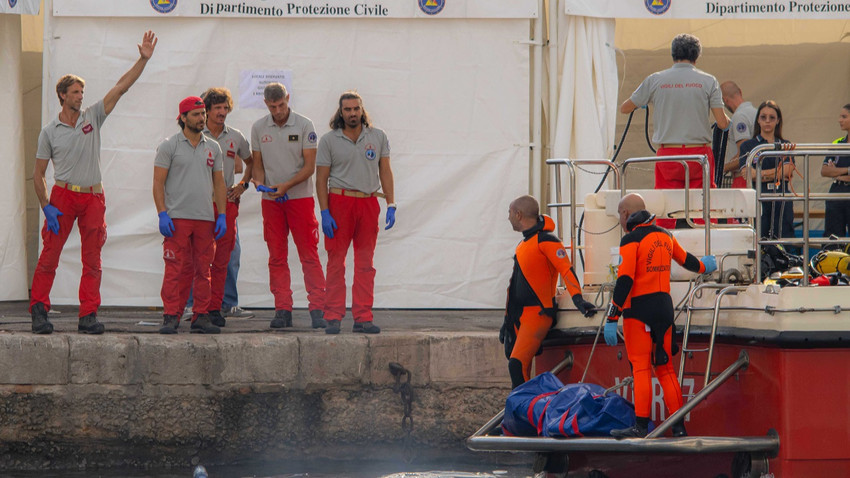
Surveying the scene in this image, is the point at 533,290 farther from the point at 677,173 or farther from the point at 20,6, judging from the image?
the point at 20,6

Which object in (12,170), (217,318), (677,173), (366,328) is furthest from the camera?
(12,170)

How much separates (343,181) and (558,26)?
2644 millimetres

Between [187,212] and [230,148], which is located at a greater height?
[230,148]

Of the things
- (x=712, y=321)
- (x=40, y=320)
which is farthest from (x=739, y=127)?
(x=40, y=320)

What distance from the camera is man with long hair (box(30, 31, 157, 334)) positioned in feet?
26.1

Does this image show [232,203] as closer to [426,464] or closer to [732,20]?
[426,464]

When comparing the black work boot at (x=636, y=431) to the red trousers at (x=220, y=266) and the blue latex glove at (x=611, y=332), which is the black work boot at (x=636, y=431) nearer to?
the blue latex glove at (x=611, y=332)

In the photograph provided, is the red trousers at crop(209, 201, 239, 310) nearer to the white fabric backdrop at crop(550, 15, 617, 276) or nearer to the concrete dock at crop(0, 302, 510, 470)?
the concrete dock at crop(0, 302, 510, 470)

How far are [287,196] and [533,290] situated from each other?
2.56 m

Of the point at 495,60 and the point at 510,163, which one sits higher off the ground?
the point at 495,60

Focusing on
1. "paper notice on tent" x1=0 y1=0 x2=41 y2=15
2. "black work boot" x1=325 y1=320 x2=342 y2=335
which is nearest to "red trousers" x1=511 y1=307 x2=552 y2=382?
"black work boot" x1=325 y1=320 x2=342 y2=335

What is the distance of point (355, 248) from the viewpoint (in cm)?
853

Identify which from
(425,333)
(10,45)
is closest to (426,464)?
(425,333)

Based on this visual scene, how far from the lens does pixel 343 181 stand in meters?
8.44
